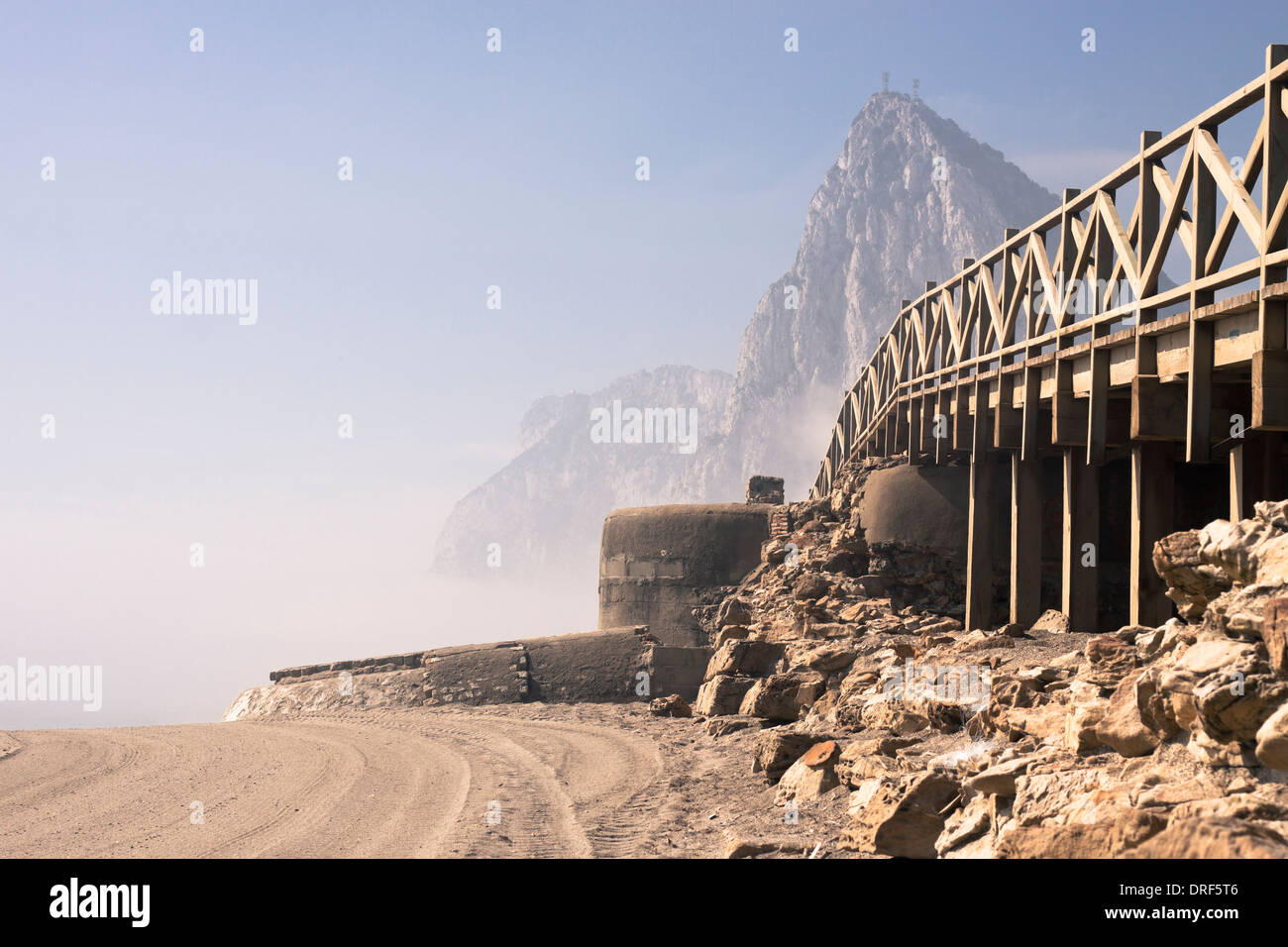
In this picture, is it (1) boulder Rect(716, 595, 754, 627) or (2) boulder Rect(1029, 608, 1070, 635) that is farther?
(1) boulder Rect(716, 595, 754, 627)

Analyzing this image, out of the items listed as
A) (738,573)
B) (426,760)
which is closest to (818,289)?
(738,573)

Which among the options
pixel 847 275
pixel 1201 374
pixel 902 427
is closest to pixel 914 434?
pixel 902 427

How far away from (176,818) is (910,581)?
12177 mm

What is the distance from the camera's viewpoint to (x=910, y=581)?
18391 millimetres

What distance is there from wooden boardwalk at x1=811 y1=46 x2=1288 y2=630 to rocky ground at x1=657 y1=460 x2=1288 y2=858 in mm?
1787

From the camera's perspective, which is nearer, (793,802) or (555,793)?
(793,802)

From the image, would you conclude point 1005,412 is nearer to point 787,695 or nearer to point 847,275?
point 787,695

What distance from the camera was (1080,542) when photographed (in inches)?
519

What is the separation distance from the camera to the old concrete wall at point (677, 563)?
2269 cm

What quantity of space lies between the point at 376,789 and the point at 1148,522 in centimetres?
866

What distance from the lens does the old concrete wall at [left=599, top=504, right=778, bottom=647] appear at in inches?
893

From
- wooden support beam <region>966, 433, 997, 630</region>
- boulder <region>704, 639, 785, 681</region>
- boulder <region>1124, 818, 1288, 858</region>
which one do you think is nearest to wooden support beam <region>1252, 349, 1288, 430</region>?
boulder <region>1124, 818, 1288, 858</region>

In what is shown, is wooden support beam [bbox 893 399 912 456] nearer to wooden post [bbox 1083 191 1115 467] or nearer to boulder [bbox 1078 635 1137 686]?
wooden post [bbox 1083 191 1115 467]
